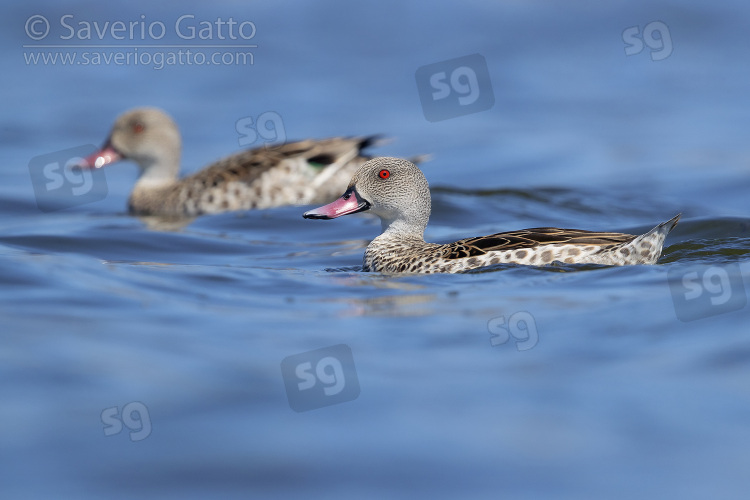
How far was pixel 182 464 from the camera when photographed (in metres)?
5.44

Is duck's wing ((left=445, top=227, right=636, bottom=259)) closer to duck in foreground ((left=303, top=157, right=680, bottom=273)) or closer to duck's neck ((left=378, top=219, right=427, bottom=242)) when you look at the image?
duck in foreground ((left=303, top=157, right=680, bottom=273))

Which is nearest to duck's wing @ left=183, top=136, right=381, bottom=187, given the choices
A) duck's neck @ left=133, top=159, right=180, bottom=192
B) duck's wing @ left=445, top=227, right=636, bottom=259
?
duck's neck @ left=133, top=159, right=180, bottom=192

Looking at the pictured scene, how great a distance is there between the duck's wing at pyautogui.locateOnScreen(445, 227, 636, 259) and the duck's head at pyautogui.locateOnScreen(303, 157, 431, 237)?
2.65 ft

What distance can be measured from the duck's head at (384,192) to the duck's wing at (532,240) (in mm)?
808

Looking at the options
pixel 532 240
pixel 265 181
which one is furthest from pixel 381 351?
pixel 265 181

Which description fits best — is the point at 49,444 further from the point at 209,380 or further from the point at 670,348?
the point at 670,348

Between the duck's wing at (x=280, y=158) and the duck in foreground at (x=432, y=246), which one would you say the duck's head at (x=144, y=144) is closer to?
the duck's wing at (x=280, y=158)

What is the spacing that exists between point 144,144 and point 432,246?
5.86 m

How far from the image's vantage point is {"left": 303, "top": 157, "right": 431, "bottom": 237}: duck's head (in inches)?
354

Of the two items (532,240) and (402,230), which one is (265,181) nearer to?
(402,230)

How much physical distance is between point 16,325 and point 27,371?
93 centimetres

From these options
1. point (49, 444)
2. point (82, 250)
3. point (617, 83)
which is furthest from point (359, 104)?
point (49, 444)

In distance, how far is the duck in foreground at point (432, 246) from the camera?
321 inches

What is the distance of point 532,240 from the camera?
8164mm
